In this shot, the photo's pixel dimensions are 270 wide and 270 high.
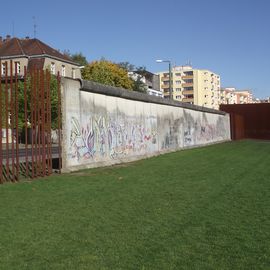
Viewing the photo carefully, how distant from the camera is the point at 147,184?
38.8 ft

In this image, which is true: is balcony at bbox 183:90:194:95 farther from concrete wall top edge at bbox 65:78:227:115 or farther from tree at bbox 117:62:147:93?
concrete wall top edge at bbox 65:78:227:115

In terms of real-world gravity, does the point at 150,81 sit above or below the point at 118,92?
above

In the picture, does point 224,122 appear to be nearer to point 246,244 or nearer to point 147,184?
point 147,184

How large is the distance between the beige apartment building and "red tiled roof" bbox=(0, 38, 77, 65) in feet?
324

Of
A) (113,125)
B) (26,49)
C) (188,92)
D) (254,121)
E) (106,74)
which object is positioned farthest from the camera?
(188,92)

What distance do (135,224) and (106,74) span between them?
61663mm

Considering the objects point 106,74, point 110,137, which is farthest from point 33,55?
point 110,137

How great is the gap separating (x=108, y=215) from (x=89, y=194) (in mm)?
2467

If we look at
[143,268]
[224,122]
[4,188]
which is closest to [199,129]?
[224,122]

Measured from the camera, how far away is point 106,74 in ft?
222

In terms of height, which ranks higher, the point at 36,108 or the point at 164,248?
the point at 36,108

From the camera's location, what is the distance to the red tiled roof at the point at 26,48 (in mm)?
63781

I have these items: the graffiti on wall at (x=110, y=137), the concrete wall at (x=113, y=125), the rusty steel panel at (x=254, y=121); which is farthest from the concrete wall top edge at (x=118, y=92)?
the rusty steel panel at (x=254, y=121)

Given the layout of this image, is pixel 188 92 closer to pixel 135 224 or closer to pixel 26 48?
pixel 26 48
